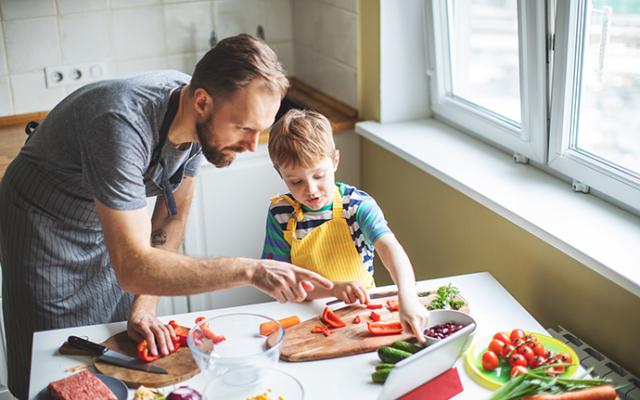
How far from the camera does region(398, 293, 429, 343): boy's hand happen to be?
5.53ft

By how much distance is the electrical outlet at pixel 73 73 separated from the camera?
311 centimetres

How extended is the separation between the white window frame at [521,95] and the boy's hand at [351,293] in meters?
0.83

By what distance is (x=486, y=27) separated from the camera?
254 centimetres

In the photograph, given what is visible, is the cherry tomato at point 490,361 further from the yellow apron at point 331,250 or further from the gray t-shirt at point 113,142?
the gray t-shirt at point 113,142

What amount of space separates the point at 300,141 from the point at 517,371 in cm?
76

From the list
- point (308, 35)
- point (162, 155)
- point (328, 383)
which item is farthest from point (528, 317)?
point (308, 35)

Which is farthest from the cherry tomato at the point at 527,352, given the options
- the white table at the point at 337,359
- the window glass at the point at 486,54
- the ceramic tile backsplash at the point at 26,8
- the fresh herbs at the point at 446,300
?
the ceramic tile backsplash at the point at 26,8

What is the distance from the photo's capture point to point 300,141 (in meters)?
1.94

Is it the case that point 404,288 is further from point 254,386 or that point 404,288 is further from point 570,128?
point 570,128

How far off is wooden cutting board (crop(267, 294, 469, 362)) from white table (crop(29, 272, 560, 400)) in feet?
0.05

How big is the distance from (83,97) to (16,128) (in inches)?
58.9

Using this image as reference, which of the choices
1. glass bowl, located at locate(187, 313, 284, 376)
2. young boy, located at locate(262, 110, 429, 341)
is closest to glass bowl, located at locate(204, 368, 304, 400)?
glass bowl, located at locate(187, 313, 284, 376)

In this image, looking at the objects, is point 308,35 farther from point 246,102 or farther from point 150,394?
point 150,394

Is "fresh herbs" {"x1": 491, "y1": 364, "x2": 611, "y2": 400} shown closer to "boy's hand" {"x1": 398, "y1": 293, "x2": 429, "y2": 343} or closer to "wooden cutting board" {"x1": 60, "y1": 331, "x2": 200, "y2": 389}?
"boy's hand" {"x1": 398, "y1": 293, "x2": 429, "y2": 343}
